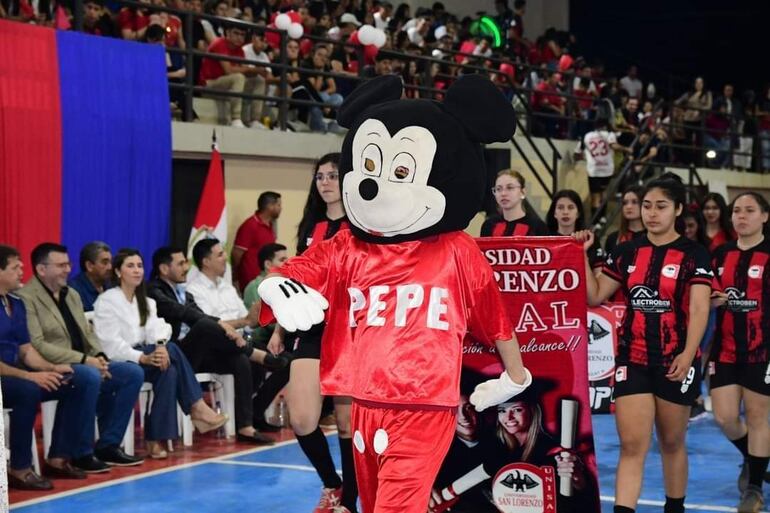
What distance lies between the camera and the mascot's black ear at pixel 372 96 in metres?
4.44

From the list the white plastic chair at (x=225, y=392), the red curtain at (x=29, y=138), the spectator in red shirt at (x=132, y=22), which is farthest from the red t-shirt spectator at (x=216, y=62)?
the white plastic chair at (x=225, y=392)

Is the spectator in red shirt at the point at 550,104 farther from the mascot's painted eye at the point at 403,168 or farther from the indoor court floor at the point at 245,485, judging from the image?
the mascot's painted eye at the point at 403,168

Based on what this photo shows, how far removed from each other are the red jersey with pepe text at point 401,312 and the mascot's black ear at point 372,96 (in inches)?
17.8

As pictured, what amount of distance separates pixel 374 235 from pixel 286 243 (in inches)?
296

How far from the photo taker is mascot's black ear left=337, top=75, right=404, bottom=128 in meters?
4.44

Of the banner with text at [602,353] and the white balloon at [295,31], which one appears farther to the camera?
the white balloon at [295,31]

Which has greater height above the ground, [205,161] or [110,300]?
[205,161]

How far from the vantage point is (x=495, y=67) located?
16.3 meters

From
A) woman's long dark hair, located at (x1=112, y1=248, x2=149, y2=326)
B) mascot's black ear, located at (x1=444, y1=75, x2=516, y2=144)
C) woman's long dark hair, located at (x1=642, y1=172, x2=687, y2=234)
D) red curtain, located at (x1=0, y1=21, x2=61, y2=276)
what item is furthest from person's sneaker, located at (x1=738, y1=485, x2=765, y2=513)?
red curtain, located at (x1=0, y1=21, x2=61, y2=276)

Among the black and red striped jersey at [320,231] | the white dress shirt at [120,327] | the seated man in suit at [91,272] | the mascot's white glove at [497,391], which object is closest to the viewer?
the mascot's white glove at [497,391]

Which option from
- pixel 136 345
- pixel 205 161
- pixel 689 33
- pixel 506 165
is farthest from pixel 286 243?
pixel 689 33

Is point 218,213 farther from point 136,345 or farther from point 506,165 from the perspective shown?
point 506,165

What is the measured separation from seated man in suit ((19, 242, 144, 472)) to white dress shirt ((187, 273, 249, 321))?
1.31m

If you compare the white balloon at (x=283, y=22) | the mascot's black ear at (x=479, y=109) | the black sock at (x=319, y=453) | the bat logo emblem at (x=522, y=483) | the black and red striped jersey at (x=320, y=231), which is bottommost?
the bat logo emblem at (x=522, y=483)
